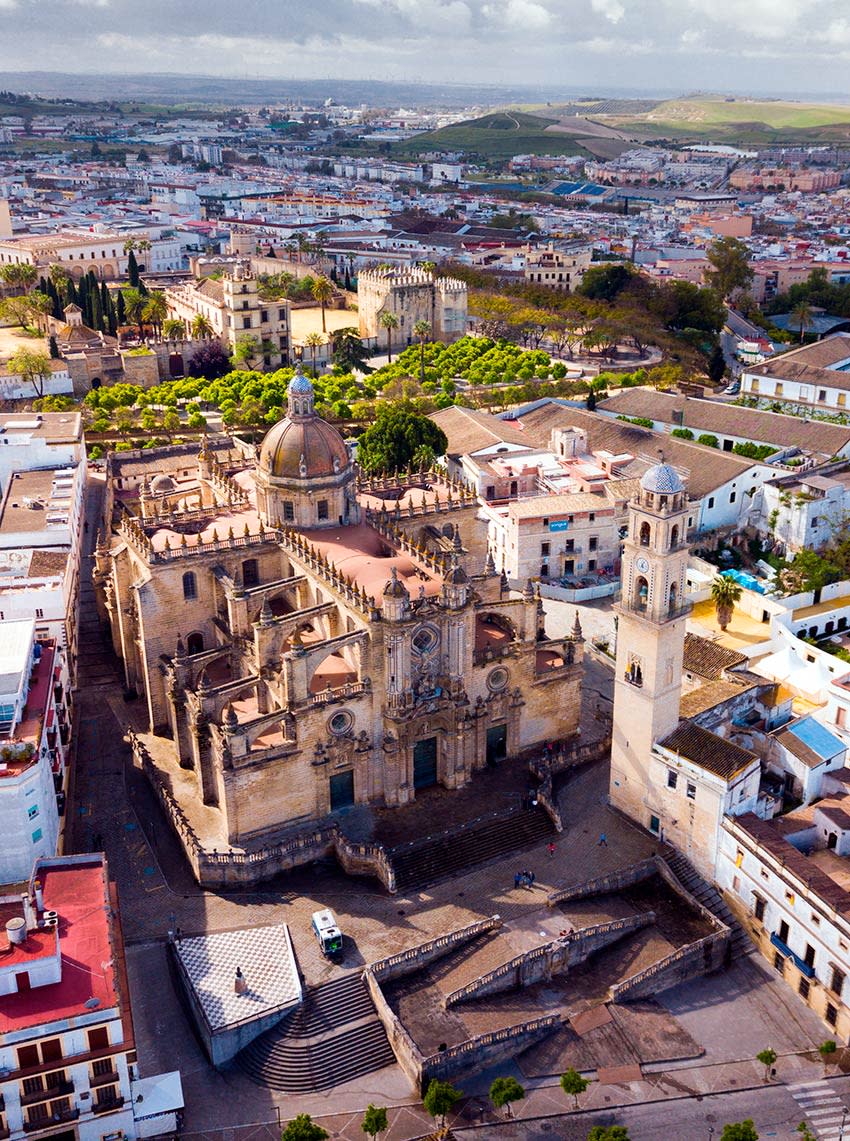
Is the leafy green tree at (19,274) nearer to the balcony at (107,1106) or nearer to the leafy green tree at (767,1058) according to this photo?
the balcony at (107,1106)

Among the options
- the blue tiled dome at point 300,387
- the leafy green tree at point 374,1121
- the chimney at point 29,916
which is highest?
the blue tiled dome at point 300,387

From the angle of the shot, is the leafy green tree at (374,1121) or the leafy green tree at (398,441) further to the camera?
the leafy green tree at (398,441)

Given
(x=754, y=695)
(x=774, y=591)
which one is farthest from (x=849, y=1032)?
(x=774, y=591)

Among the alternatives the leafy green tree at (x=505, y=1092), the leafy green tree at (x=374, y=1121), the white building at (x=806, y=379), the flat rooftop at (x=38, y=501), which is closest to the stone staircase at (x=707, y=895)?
the leafy green tree at (x=505, y=1092)

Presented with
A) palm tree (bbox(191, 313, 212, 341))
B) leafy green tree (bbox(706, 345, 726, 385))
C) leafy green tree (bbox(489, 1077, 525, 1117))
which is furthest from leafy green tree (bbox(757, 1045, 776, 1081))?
palm tree (bbox(191, 313, 212, 341))

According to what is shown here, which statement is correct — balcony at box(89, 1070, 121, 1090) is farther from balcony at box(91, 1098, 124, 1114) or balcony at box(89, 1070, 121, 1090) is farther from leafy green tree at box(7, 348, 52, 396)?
leafy green tree at box(7, 348, 52, 396)

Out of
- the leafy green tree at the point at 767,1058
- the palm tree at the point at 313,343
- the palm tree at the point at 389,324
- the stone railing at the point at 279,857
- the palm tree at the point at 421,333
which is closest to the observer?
the leafy green tree at the point at 767,1058

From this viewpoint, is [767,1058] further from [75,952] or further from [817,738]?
[75,952]
